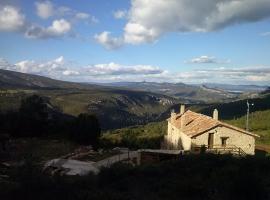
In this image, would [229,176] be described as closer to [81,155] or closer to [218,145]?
[81,155]

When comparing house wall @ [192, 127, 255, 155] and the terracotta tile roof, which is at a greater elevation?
the terracotta tile roof

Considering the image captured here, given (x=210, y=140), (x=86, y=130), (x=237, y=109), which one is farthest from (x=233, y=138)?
(x=237, y=109)

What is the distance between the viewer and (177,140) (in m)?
50.0

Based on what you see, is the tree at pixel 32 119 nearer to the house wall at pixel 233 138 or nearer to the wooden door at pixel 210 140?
the house wall at pixel 233 138

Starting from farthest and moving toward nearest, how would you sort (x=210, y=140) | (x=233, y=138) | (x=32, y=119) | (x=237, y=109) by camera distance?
(x=237, y=109), (x=32, y=119), (x=233, y=138), (x=210, y=140)

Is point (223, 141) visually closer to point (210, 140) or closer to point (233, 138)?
point (233, 138)

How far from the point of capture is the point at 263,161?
26703 millimetres

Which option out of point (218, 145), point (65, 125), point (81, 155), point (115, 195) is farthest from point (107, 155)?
point (115, 195)

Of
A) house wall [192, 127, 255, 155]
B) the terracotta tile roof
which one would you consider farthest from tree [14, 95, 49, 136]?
house wall [192, 127, 255, 155]

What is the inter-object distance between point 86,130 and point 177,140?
9831 millimetres

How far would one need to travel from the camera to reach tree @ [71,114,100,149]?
164 ft

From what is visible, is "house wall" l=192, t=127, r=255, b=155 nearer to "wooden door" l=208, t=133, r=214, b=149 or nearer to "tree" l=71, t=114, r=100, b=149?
"wooden door" l=208, t=133, r=214, b=149

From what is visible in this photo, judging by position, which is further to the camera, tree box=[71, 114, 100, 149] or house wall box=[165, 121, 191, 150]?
tree box=[71, 114, 100, 149]

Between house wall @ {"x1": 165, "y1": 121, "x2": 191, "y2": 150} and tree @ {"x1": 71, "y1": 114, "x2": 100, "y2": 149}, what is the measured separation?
8.58 meters
